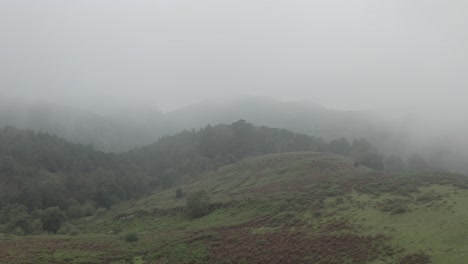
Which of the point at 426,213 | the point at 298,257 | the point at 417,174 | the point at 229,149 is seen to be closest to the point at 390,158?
the point at 229,149

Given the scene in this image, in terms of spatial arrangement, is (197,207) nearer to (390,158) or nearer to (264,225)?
(264,225)

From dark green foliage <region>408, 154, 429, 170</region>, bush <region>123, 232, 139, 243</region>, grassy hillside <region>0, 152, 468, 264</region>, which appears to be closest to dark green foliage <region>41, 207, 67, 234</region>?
grassy hillside <region>0, 152, 468, 264</region>

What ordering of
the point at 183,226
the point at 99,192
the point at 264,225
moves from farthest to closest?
the point at 99,192 → the point at 183,226 → the point at 264,225

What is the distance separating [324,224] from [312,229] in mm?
1883

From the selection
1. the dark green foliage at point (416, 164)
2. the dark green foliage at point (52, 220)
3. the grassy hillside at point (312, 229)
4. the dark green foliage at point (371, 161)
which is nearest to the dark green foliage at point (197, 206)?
the grassy hillside at point (312, 229)

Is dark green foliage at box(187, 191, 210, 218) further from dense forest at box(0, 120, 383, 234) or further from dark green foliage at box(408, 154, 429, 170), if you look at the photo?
dark green foliage at box(408, 154, 429, 170)

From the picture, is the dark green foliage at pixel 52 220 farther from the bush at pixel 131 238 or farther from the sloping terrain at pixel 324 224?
the bush at pixel 131 238

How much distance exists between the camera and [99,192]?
13362 centimetres

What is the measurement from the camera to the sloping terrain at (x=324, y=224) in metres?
33.8

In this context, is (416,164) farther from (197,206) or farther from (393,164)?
(197,206)

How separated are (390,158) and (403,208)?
5504 inches

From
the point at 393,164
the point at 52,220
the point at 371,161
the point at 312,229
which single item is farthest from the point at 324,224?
the point at 393,164

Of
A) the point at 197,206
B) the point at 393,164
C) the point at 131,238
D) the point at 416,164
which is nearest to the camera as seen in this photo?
the point at 131,238

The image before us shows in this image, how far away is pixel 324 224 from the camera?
147 feet
